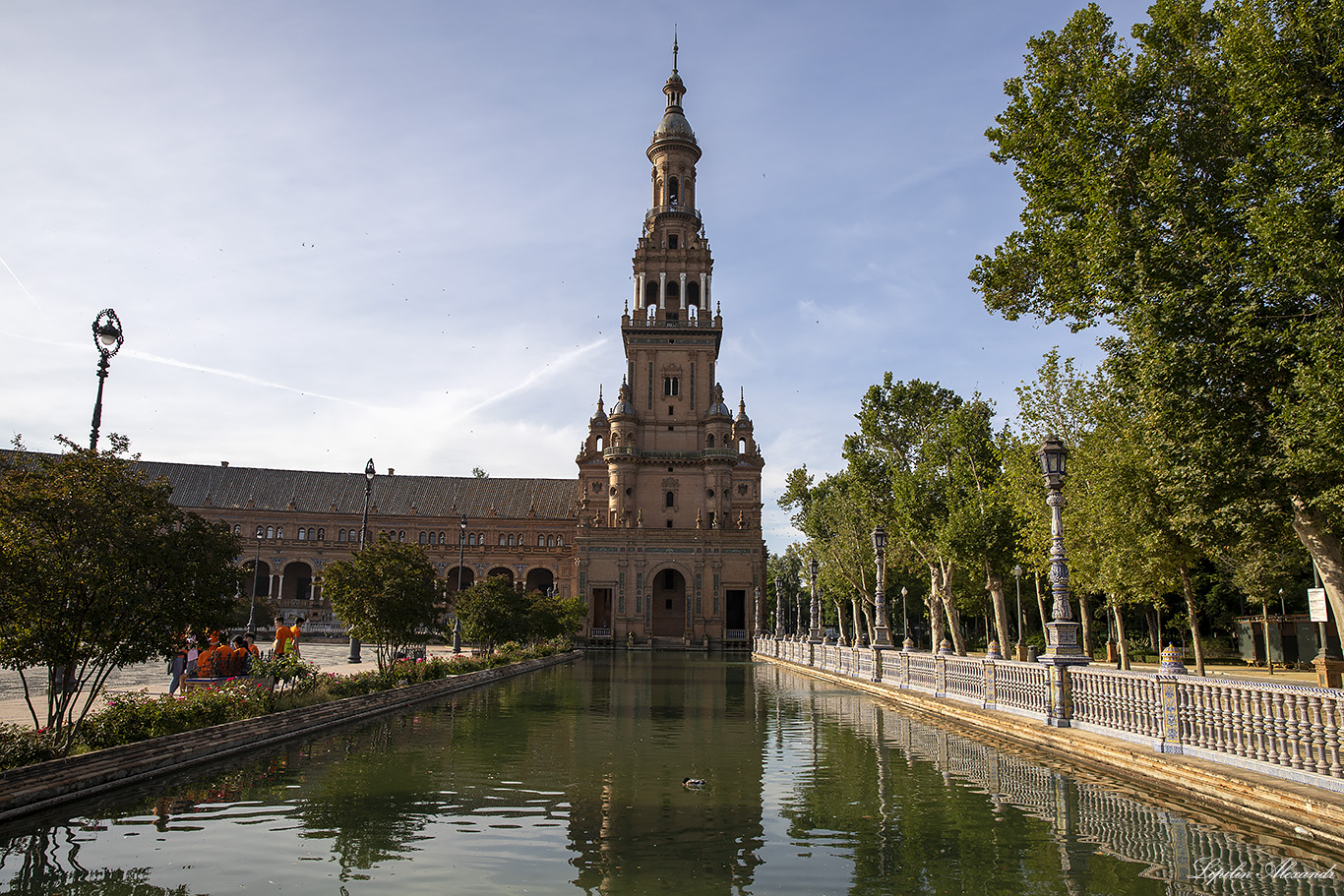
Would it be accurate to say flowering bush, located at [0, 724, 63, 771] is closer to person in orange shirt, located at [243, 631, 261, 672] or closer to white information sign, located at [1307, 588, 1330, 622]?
person in orange shirt, located at [243, 631, 261, 672]

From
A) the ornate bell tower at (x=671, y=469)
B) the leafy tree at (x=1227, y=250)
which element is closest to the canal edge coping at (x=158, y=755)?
the leafy tree at (x=1227, y=250)

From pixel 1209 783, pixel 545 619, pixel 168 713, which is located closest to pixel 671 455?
pixel 545 619

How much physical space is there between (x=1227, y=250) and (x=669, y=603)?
6767cm

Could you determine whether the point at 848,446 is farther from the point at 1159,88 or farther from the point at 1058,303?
the point at 1159,88

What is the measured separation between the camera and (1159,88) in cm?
1678

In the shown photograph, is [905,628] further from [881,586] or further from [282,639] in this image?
[282,639]

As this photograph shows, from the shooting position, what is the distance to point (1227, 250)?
14.4 metres

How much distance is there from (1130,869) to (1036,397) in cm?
2673

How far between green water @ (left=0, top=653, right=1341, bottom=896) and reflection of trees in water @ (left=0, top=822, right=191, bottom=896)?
0.02 meters

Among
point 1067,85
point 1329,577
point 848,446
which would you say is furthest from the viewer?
point 848,446

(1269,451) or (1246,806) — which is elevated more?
(1269,451)

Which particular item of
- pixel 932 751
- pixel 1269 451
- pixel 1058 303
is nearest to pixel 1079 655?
pixel 932 751

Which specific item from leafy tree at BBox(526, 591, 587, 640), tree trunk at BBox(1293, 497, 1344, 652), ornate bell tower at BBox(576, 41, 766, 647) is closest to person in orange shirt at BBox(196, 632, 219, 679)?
leafy tree at BBox(526, 591, 587, 640)

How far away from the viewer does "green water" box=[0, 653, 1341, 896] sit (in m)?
7.48
